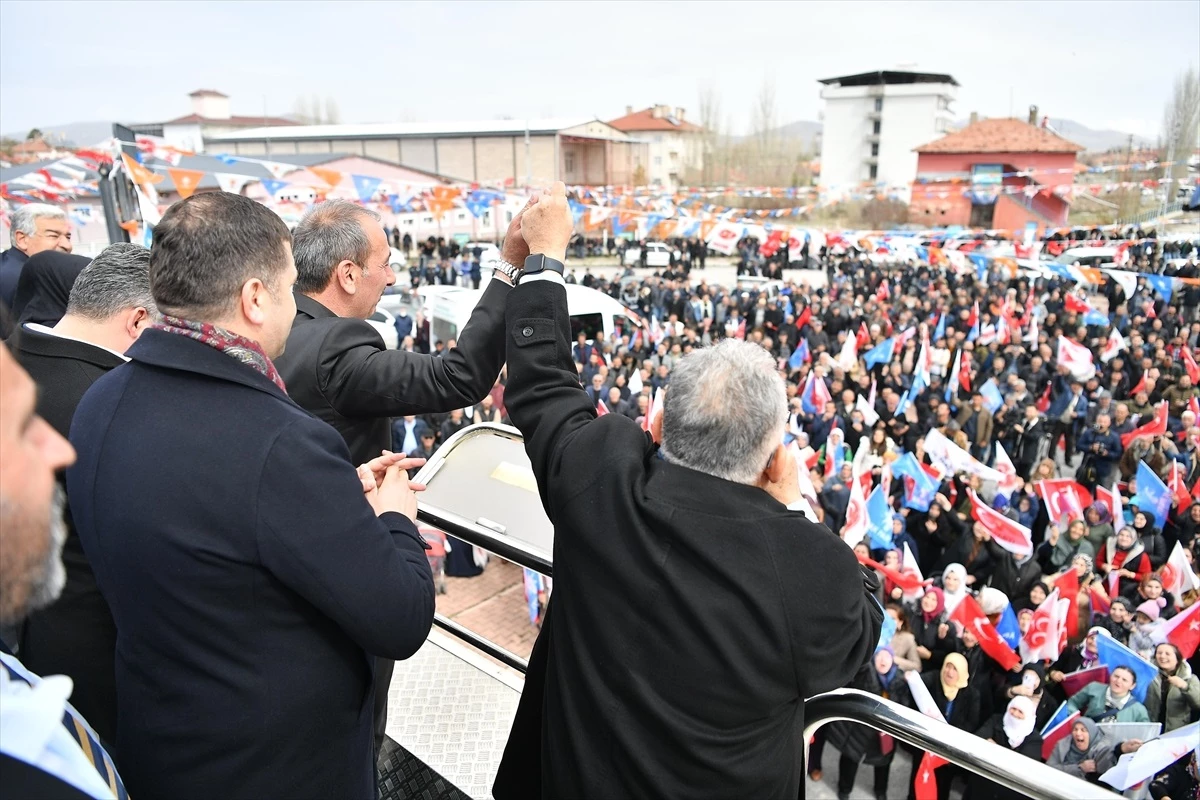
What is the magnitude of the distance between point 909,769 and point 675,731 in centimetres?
570

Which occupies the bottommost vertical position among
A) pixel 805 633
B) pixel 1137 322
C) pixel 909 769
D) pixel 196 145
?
pixel 909 769

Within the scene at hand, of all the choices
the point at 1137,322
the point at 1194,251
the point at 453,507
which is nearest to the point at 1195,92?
the point at 1194,251

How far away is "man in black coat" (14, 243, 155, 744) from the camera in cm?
182

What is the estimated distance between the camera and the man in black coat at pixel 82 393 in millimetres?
1821

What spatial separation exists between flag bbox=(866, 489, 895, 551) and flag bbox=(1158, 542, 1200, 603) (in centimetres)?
216

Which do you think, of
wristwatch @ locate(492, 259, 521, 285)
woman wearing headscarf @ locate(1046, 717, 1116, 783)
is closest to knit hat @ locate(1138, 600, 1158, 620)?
woman wearing headscarf @ locate(1046, 717, 1116, 783)

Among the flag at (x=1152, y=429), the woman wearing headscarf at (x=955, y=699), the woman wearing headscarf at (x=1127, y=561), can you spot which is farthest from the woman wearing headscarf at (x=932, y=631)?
the flag at (x=1152, y=429)

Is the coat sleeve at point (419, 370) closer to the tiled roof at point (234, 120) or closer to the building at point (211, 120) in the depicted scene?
the building at point (211, 120)

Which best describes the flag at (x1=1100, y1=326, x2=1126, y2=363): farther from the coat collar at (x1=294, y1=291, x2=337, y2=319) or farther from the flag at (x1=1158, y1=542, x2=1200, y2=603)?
the coat collar at (x1=294, y1=291, x2=337, y2=319)

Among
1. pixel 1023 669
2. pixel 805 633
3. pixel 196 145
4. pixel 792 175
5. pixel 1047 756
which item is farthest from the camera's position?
pixel 792 175

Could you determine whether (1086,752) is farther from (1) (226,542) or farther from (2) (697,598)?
(1) (226,542)

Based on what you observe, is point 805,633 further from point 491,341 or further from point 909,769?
point 909,769

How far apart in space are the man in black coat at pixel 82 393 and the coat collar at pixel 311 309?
1.34ft

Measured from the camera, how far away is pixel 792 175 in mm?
67625
